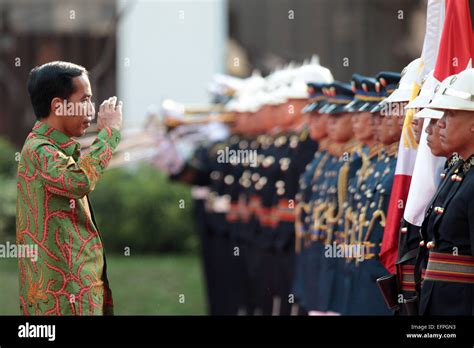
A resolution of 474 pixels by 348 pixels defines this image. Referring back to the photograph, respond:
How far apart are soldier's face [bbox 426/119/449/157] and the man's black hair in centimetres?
151

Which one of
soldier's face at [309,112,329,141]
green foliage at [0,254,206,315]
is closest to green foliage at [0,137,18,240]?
green foliage at [0,254,206,315]

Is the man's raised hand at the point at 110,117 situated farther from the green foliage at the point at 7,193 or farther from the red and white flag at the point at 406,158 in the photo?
the green foliage at the point at 7,193

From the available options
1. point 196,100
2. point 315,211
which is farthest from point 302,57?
point 315,211

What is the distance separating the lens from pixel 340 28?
20.2m

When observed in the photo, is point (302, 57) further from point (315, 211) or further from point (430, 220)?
point (430, 220)

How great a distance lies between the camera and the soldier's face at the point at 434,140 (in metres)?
6.09

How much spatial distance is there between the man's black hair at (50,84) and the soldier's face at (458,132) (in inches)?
61.5

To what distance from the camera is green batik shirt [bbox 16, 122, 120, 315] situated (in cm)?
597

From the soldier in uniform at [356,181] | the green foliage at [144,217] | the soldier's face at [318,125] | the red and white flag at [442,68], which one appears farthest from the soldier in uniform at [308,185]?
the green foliage at [144,217]

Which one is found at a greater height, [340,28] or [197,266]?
[340,28]

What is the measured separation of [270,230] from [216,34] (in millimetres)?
9011

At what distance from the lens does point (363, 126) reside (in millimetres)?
7711

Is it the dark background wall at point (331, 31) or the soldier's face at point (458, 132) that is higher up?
the dark background wall at point (331, 31)

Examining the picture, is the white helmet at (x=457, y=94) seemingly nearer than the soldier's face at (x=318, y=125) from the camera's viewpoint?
Yes
